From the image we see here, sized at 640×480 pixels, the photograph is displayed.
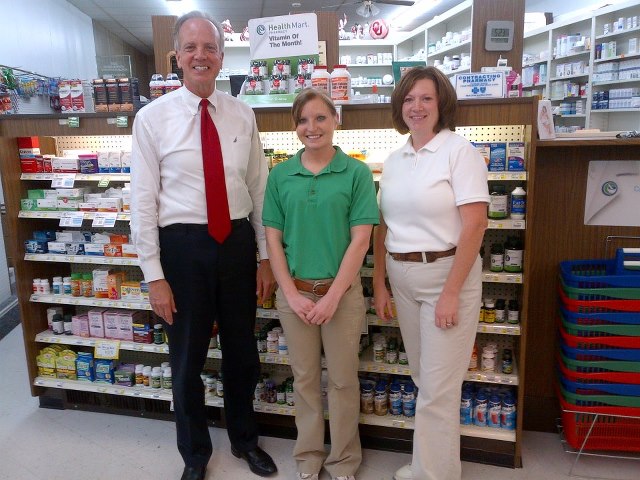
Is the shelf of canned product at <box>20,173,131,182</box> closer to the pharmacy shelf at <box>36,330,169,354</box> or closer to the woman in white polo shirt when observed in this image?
the pharmacy shelf at <box>36,330,169,354</box>

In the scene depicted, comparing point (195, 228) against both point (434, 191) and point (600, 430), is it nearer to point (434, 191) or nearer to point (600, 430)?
point (434, 191)

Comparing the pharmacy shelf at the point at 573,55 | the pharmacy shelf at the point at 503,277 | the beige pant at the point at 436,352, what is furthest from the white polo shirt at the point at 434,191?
the pharmacy shelf at the point at 573,55

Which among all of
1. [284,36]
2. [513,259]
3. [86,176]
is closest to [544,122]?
[513,259]

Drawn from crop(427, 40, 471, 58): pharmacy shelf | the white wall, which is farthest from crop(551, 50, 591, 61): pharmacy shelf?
the white wall

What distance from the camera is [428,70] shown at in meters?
2.07

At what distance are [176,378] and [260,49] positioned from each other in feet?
6.12

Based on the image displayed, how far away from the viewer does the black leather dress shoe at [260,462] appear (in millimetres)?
2701

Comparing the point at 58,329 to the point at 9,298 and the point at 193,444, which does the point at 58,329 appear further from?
the point at 9,298

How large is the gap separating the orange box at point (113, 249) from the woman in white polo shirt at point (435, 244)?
5.69 feet

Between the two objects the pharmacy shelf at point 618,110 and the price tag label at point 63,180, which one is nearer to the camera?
the price tag label at point 63,180

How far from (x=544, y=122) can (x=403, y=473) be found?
200 cm

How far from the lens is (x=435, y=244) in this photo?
2096mm

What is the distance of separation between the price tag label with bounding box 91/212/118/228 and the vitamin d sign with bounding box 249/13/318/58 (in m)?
1.25

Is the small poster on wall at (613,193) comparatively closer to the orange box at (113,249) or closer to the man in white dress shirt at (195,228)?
the man in white dress shirt at (195,228)
